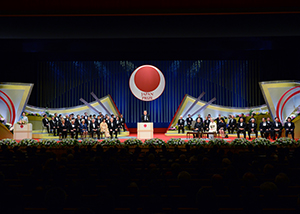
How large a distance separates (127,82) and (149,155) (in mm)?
11727

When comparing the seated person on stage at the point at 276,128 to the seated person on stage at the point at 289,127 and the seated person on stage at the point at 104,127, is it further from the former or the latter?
the seated person on stage at the point at 104,127

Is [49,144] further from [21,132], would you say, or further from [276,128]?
[276,128]

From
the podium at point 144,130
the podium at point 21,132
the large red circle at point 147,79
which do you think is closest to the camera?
the podium at point 21,132

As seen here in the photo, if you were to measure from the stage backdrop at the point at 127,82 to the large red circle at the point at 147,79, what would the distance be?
8.80 ft

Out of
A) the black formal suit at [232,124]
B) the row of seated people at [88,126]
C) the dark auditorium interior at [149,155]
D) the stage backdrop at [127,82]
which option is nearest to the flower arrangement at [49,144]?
the dark auditorium interior at [149,155]

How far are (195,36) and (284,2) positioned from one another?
2294 mm

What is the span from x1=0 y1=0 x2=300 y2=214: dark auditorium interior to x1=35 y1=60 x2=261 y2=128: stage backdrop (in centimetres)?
430

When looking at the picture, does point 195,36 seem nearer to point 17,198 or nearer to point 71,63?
point 17,198

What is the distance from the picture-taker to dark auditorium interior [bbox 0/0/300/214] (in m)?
2.19

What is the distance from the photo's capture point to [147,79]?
12.7 meters

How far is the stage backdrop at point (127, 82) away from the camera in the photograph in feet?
50.0

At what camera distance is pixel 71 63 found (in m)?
15.4

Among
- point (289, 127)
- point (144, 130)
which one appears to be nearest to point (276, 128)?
point (289, 127)

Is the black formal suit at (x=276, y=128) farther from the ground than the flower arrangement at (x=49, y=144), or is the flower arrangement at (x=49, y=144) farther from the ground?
the black formal suit at (x=276, y=128)
